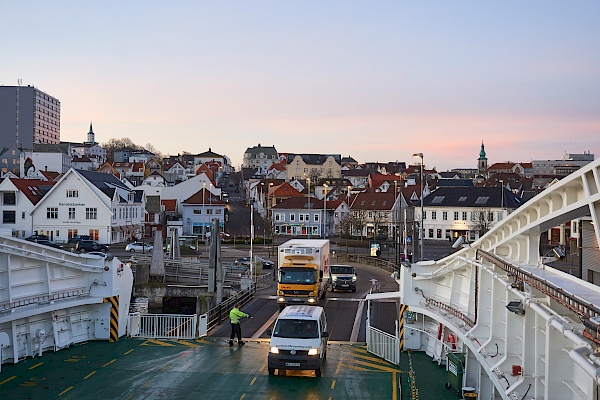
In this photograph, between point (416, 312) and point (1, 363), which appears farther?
point (416, 312)

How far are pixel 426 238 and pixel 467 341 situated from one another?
6461 centimetres

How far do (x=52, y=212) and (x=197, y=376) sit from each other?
5018 cm

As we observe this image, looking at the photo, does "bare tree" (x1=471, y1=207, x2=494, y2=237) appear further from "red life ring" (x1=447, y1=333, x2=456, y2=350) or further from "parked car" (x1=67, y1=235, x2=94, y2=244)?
"red life ring" (x1=447, y1=333, x2=456, y2=350)

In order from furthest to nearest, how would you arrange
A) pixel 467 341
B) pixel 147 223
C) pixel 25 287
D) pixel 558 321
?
1. pixel 147 223
2. pixel 25 287
3. pixel 467 341
4. pixel 558 321

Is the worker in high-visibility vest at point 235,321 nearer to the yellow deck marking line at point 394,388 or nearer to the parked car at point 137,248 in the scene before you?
the yellow deck marking line at point 394,388

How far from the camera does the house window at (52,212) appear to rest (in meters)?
62.5

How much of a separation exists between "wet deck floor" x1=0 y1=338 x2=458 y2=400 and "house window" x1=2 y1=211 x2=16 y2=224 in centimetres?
4734

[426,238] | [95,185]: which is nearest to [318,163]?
[426,238]

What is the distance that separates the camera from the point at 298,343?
1730 cm

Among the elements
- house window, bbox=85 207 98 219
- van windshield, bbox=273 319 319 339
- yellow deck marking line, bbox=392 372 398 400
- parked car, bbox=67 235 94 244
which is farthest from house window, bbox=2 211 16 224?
yellow deck marking line, bbox=392 372 398 400

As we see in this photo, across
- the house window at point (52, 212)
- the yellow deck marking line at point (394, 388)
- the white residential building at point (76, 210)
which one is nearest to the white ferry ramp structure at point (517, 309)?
the yellow deck marking line at point (394, 388)

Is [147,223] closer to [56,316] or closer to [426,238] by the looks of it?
[426,238]

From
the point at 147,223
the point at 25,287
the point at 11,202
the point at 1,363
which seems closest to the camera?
the point at 1,363

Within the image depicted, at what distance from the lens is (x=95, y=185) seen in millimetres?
63594
